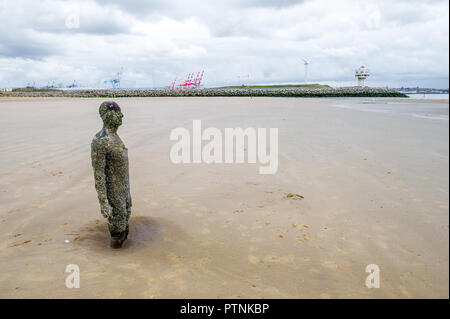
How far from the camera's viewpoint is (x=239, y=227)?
17.0 ft

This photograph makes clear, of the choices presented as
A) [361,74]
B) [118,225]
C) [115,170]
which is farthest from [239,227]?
[361,74]

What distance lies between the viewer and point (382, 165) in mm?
8086

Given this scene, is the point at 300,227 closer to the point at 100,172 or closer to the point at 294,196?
the point at 294,196

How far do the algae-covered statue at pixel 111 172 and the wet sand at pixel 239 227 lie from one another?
1.31ft

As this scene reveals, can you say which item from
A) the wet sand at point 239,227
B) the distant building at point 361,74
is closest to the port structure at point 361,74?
the distant building at point 361,74

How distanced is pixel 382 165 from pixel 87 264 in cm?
720

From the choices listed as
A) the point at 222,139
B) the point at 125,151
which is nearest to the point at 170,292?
the point at 125,151

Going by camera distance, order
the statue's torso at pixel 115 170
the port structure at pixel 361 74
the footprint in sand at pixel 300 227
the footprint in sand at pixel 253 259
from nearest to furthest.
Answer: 1. the footprint in sand at pixel 253 259
2. the statue's torso at pixel 115 170
3. the footprint in sand at pixel 300 227
4. the port structure at pixel 361 74

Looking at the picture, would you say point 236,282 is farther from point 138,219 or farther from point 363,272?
point 138,219

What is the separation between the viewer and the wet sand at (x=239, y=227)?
3.47m

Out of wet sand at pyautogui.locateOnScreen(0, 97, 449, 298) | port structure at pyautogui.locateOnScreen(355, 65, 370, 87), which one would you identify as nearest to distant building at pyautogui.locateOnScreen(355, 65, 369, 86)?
port structure at pyautogui.locateOnScreen(355, 65, 370, 87)

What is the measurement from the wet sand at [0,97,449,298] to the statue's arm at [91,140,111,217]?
0.64m

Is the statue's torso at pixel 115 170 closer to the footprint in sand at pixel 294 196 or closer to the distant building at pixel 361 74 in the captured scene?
the footprint in sand at pixel 294 196

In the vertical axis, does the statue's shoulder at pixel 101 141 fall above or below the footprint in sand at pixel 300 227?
above
